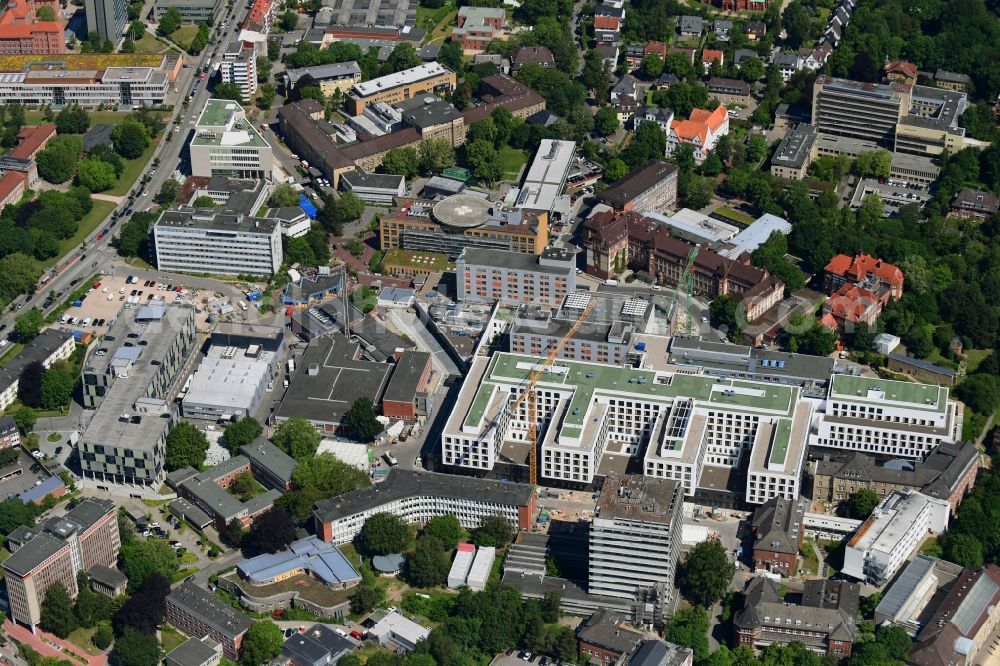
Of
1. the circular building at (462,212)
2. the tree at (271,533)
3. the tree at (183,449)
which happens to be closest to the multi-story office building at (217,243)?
the circular building at (462,212)

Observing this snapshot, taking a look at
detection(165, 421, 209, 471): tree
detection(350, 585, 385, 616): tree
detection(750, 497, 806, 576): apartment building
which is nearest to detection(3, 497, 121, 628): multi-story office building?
detection(165, 421, 209, 471): tree

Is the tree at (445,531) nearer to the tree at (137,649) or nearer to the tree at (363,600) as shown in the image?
the tree at (363,600)

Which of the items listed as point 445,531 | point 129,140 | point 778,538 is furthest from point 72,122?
point 778,538

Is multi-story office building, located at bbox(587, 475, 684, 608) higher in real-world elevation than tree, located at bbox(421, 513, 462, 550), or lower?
higher

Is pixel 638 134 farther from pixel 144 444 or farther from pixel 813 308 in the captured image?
pixel 144 444

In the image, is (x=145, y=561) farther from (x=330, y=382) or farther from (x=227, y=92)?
(x=227, y=92)

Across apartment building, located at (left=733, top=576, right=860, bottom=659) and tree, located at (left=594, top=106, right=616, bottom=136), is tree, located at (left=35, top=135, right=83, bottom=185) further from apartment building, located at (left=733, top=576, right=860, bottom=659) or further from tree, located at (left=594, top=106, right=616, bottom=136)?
apartment building, located at (left=733, top=576, right=860, bottom=659)
